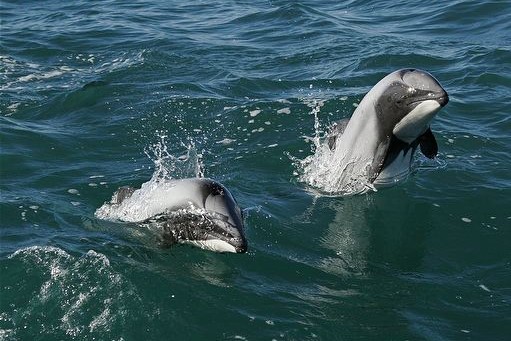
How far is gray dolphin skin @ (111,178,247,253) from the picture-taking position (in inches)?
422

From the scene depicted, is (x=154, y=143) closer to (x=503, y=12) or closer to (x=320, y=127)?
(x=320, y=127)

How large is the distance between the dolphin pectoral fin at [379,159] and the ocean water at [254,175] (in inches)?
13.7

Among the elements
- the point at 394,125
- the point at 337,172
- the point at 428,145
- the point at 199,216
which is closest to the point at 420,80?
the point at 394,125

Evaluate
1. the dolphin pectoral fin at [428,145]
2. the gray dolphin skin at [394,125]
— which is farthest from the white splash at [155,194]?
the dolphin pectoral fin at [428,145]

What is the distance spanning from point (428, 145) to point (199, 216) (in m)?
3.91

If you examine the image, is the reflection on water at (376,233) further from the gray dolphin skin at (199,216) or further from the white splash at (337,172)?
the gray dolphin skin at (199,216)

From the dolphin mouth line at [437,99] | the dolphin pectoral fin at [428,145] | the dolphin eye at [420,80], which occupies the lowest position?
the dolphin pectoral fin at [428,145]

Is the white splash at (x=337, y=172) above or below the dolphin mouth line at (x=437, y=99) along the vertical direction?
below

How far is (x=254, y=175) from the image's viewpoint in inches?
550

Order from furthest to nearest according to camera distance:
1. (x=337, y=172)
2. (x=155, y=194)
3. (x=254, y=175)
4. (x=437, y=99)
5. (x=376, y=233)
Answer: (x=254, y=175), (x=337, y=172), (x=376, y=233), (x=437, y=99), (x=155, y=194)

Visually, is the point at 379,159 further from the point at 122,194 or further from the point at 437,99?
the point at 122,194

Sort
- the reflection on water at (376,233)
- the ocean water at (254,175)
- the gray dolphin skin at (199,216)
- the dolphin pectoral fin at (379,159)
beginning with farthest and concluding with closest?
the dolphin pectoral fin at (379,159) → the reflection on water at (376,233) → the gray dolphin skin at (199,216) → the ocean water at (254,175)

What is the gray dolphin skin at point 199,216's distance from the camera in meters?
10.7

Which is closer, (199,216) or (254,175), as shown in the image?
(199,216)
